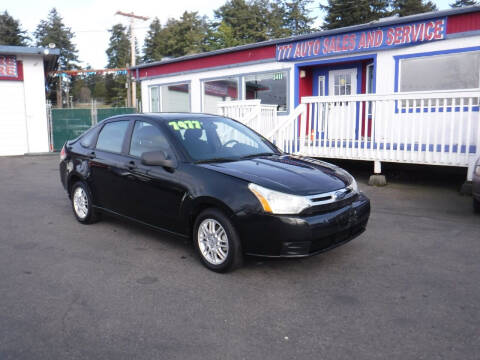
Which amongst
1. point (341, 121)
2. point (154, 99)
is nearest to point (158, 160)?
point (341, 121)

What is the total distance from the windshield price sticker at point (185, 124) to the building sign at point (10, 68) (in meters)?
14.3

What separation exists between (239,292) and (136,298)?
88 centimetres

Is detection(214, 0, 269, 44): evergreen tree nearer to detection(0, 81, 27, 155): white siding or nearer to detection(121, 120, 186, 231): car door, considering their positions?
detection(0, 81, 27, 155): white siding

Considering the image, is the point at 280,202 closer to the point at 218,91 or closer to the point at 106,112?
the point at 218,91

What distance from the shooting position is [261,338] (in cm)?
302

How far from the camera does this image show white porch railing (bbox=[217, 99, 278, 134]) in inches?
426

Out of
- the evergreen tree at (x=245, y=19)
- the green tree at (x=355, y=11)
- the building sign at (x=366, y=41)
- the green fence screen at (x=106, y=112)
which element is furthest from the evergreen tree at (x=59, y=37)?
the building sign at (x=366, y=41)

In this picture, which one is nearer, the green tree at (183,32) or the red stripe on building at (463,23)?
the red stripe on building at (463,23)

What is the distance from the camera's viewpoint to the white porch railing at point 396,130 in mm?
7754

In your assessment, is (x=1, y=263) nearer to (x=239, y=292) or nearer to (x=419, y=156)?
(x=239, y=292)

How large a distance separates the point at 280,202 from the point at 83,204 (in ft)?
11.2

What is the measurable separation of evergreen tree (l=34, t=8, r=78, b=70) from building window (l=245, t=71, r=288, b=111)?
70.2 meters

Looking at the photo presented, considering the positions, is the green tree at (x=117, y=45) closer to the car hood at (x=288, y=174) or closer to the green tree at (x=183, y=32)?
the green tree at (x=183, y=32)

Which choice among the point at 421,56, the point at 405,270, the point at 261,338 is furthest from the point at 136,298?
the point at 421,56
